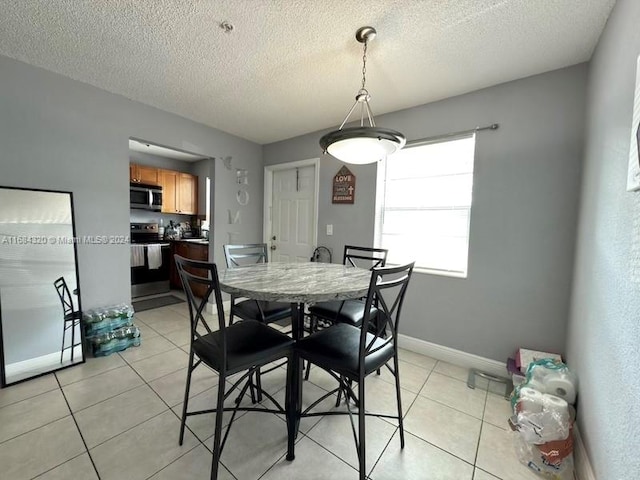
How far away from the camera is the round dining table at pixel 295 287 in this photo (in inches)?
47.0

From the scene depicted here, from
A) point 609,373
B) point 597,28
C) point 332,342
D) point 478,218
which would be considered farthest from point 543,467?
point 597,28

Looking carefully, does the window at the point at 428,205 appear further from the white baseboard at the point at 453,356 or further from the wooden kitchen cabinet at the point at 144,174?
the wooden kitchen cabinet at the point at 144,174

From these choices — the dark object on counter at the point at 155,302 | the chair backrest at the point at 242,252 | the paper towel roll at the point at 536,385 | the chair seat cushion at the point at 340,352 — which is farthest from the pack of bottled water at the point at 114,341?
the paper towel roll at the point at 536,385

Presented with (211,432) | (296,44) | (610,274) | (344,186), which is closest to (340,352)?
(211,432)

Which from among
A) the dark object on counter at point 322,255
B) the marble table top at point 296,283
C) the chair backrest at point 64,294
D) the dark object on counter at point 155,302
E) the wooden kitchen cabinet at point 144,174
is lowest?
the dark object on counter at point 155,302

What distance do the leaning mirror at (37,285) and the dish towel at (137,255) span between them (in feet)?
6.31

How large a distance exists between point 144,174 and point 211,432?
4.25 meters

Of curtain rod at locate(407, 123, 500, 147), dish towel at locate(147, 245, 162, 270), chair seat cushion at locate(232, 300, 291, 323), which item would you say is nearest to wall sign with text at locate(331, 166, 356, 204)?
curtain rod at locate(407, 123, 500, 147)

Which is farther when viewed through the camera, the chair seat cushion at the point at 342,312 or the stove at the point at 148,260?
the stove at the point at 148,260

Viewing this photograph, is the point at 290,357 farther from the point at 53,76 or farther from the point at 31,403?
the point at 53,76

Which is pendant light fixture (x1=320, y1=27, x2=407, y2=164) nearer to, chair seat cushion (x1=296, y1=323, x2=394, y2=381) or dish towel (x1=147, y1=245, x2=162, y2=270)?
chair seat cushion (x1=296, y1=323, x2=394, y2=381)

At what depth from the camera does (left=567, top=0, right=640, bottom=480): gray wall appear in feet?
3.05

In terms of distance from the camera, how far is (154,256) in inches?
168

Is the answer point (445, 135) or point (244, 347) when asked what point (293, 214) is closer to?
point (445, 135)
